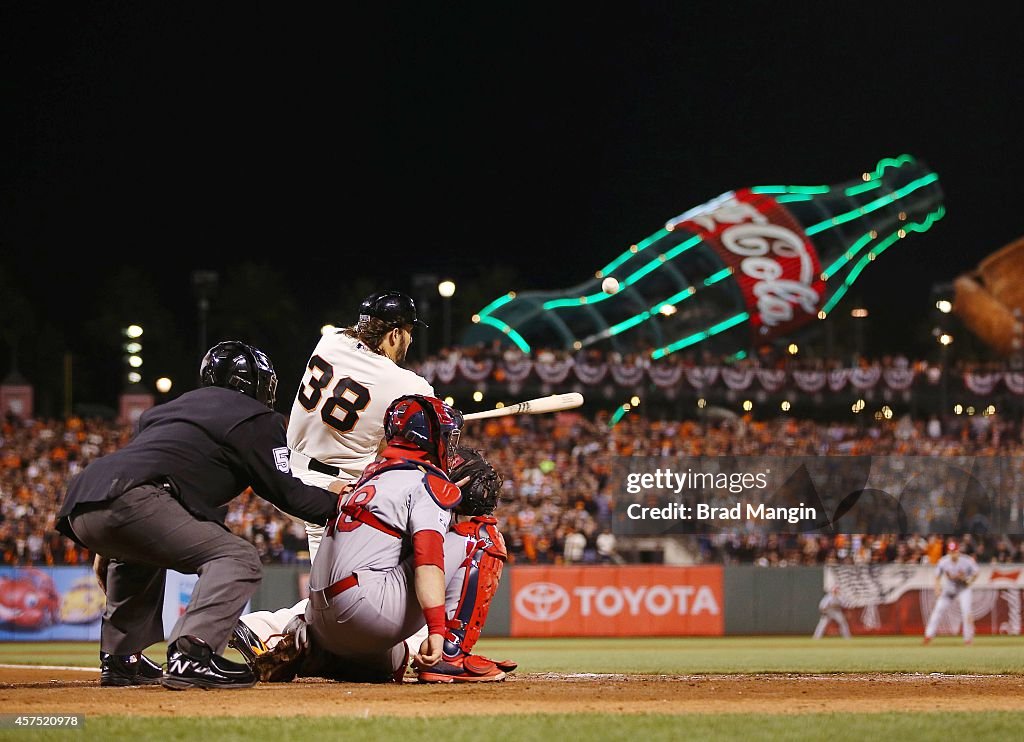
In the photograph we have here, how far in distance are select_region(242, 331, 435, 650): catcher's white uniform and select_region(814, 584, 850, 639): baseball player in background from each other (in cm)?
1556

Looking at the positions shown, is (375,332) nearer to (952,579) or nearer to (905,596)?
(952,579)

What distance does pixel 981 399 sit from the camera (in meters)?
30.6

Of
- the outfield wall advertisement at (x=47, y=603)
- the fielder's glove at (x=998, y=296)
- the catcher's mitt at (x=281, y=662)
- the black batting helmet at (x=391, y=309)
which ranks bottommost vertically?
the outfield wall advertisement at (x=47, y=603)

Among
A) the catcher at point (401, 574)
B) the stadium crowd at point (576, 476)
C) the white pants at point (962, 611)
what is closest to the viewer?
the catcher at point (401, 574)

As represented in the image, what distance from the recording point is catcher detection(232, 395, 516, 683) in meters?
6.07

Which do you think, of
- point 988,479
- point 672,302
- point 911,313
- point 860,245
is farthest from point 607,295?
point 911,313

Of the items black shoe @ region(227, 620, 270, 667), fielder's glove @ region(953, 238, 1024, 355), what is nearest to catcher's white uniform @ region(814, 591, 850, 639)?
black shoe @ region(227, 620, 270, 667)

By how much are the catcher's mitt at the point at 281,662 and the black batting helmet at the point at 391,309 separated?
5.66ft

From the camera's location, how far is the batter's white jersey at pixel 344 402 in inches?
280

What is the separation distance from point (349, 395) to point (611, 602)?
15092mm

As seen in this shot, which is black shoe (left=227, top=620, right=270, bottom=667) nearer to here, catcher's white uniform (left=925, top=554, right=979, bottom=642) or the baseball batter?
the baseball batter

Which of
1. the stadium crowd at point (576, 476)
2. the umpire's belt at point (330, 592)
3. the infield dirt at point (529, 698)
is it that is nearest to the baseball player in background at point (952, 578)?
the stadium crowd at point (576, 476)

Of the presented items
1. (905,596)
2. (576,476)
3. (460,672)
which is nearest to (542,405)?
(460,672)

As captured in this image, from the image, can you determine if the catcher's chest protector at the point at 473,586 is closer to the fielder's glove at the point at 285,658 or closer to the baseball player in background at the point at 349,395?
the baseball player in background at the point at 349,395
